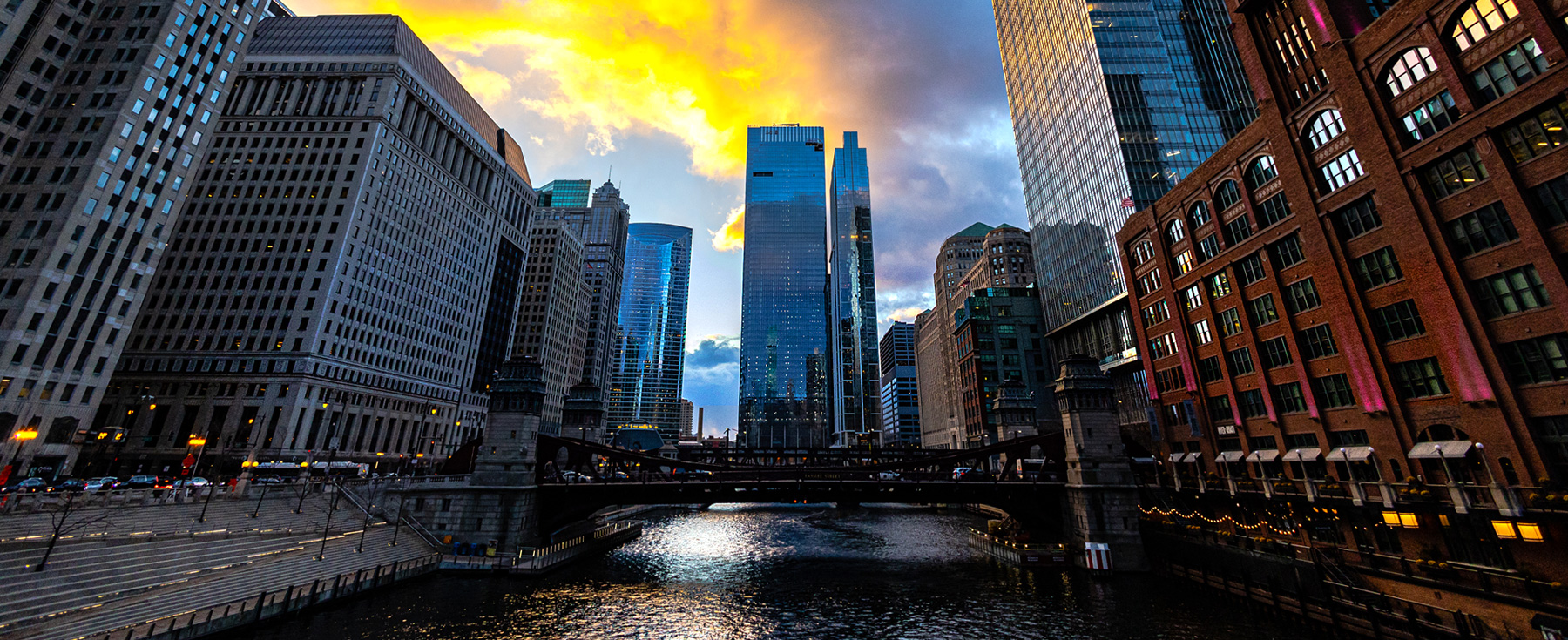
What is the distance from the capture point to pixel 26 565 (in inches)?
1027

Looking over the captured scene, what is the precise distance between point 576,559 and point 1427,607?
56421mm

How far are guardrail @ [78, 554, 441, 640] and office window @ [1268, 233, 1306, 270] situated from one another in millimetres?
67875

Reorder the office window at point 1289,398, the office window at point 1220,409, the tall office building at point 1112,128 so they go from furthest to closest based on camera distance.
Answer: the tall office building at point 1112,128
the office window at point 1220,409
the office window at point 1289,398

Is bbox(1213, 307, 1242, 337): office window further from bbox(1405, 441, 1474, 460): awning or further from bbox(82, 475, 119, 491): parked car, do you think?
bbox(82, 475, 119, 491): parked car

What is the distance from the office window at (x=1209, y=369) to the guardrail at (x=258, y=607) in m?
67.5

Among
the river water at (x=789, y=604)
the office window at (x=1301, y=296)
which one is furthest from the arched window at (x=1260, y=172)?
the river water at (x=789, y=604)

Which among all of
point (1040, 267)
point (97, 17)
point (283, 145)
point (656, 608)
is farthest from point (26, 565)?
point (1040, 267)

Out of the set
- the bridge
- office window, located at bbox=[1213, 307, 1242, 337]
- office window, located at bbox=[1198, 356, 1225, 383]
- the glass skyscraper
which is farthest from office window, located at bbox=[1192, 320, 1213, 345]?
the glass skyscraper

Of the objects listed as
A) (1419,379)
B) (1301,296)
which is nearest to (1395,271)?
(1419,379)

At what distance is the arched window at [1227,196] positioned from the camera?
47406mm

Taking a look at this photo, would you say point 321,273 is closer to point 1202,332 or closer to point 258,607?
point 258,607

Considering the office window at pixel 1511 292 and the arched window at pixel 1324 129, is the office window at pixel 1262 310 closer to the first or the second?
the arched window at pixel 1324 129

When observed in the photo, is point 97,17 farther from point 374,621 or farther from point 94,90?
point 374,621

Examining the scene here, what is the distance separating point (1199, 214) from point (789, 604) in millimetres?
50210
